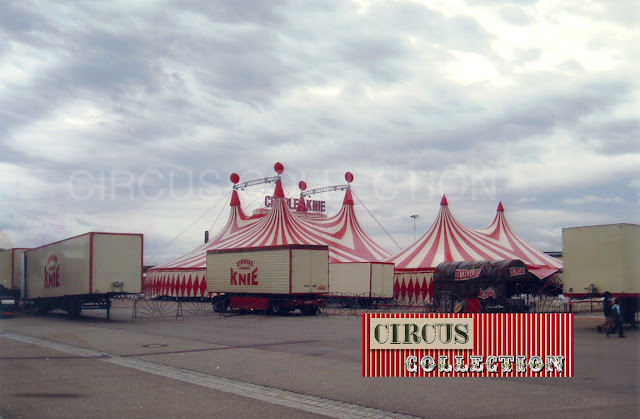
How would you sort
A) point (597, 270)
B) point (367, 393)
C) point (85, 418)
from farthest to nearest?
point (597, 270)
point (367, 393)
point (85, 418)

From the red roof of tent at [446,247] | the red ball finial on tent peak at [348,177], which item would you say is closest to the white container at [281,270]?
the red roof of tent at [446,247]

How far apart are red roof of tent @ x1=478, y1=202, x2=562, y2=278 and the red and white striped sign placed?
79.8ft

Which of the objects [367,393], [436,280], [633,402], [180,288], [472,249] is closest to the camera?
[633,402]

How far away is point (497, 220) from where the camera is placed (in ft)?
137

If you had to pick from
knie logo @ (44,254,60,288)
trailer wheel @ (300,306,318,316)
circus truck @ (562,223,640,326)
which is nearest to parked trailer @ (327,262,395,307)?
trailer wheel @ (300,306,318,316)

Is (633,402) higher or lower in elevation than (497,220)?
lower

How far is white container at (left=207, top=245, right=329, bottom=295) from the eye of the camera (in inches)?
1129

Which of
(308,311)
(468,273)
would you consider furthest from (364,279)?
(468,273)

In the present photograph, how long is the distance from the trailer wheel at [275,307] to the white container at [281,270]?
1.90 ft

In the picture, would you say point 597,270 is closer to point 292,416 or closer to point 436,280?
point 436,280

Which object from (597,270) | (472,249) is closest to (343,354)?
(597,270)

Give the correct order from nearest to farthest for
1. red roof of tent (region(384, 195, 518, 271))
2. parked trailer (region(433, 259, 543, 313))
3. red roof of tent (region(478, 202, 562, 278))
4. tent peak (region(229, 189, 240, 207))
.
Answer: parked trailer (region(433, 259, 543, 313))
red roof of tent (region(478, 202, 562, 278))
red roof of tent (region(384, 195, 518, 271))
tent peak (region(229, 189, 240, 207))

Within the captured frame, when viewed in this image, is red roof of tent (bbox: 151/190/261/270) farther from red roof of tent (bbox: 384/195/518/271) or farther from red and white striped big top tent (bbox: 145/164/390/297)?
red roof of tent (bbox: 384/195/518/271)

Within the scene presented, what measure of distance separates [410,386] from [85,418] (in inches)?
185
